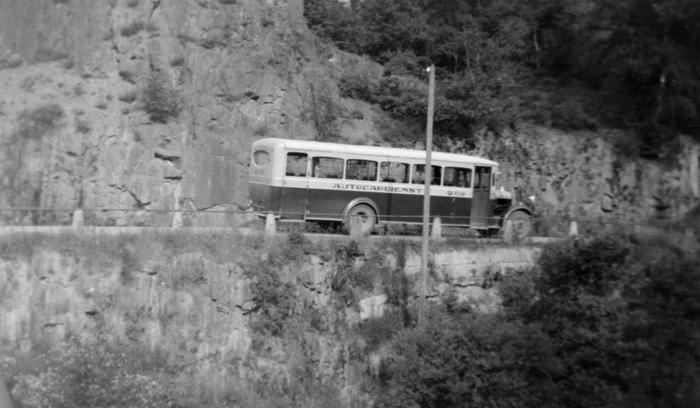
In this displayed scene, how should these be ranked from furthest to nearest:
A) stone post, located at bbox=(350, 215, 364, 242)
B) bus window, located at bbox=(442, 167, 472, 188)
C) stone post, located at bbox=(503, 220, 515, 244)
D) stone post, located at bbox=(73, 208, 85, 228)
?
stone post, located at bbox=(503, 220, 515, 244)
bus window, located at bbox=(442, 167, 472, 188)
stone post, located at bbox=(350, 215, 364, 242)
stone post, located at bbox=(73, 208, 85, 228)

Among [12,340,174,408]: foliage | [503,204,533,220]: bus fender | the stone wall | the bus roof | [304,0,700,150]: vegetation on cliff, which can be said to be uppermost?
[304,0,700,150]: vegetation on cliff

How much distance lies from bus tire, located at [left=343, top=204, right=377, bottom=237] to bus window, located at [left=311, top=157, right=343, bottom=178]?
124 cm

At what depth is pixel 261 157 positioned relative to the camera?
20.2 metres

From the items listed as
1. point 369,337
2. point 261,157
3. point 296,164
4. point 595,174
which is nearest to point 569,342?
point 369,337

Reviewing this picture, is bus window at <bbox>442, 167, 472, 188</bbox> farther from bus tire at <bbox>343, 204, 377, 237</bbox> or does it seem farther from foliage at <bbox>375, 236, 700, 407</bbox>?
foliage at <bbox>375, 236, 700, 407</bbox>

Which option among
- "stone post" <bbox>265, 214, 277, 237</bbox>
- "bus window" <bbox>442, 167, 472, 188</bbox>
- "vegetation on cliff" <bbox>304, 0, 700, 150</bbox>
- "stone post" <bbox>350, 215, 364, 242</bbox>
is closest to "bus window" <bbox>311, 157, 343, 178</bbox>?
"stone post" <bbox>350, 215, 364, 242</bbox>

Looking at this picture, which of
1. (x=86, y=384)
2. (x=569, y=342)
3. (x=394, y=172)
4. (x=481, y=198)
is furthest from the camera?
(x=481, y=198)

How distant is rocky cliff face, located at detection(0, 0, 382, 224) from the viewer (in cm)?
2155

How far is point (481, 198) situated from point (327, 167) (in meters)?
6.02

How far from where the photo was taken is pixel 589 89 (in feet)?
114

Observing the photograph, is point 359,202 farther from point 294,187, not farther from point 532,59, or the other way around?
point 532,59

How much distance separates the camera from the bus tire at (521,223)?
22.6 m

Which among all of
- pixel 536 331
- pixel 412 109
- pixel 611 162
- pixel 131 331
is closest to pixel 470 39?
pixel 412 109

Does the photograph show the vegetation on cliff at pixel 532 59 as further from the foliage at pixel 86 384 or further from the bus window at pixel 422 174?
the foliage at pixel 86 384
